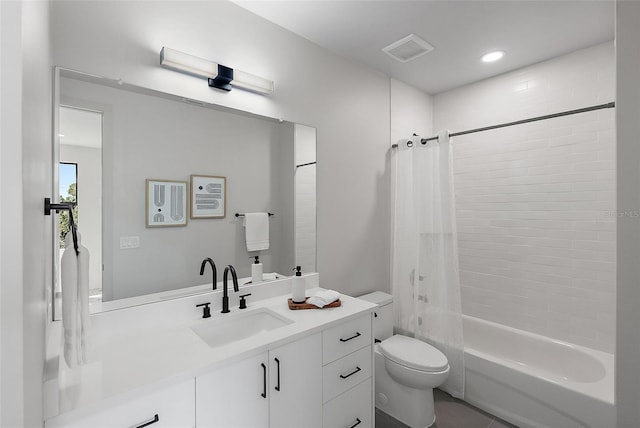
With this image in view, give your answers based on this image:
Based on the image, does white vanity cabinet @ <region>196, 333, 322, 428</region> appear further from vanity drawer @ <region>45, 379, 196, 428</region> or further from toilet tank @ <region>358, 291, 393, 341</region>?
toilet tank @ <region>358, 291, 393, 341</region>

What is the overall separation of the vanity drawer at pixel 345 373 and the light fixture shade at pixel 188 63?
162 cm

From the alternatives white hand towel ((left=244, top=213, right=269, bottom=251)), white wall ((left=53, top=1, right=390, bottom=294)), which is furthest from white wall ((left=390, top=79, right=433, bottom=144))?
white hand towel ((left=244, top=213, right=269, bottom=251))

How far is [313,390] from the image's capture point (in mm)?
1427

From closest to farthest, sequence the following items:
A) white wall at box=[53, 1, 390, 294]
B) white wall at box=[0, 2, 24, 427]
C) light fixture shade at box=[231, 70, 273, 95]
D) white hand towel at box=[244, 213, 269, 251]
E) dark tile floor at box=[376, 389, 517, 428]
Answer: white wall at box=[0, 2, 24, 427], white wall at box=[53, 1, 390, 294], light fixture shade at box=[231, 70, 273, 95], white hand towel at box=[244, 213, 269, 251], dark tile floor at box=[376, 389, 517, 428]

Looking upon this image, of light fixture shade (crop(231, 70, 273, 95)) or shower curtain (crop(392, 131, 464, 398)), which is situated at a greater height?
light fixture shade (crop(231, 70, 273, 95))

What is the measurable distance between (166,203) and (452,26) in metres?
2.09

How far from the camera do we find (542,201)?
8.14 ft

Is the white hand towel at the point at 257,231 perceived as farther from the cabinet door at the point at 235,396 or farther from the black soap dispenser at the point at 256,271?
the cabinet door at the point at 235,396

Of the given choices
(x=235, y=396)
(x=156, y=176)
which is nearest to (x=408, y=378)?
(x=235, y=396)

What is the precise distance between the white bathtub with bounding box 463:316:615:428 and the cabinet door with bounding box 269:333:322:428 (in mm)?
1370

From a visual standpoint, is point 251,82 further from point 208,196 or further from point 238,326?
point 238,326

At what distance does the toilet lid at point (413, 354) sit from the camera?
6.31ft

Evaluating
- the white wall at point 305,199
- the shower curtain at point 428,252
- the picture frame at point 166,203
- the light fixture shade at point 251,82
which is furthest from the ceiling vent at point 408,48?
the picture frame at point 166,203

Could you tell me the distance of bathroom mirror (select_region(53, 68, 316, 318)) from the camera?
4.33 feet
